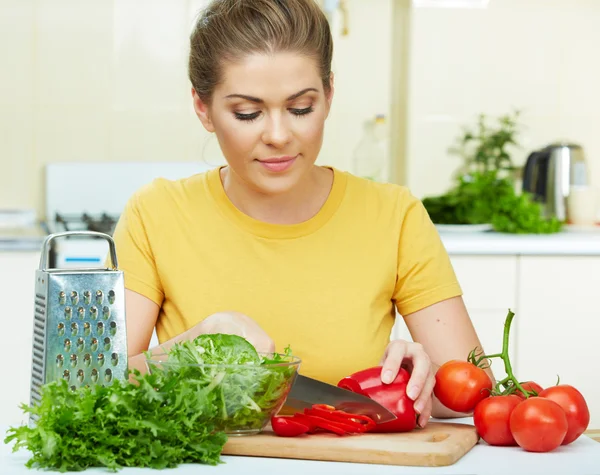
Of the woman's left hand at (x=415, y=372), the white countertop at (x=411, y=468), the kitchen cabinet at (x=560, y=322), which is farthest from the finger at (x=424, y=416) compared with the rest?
the kitchen cabinet at (x=560, y=322)

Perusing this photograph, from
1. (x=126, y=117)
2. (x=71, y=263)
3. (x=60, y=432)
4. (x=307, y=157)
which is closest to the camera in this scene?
(x=60, y=432)

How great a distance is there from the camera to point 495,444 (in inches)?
51.8

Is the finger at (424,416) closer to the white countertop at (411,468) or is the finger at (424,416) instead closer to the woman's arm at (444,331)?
the white countertop at (411,468)

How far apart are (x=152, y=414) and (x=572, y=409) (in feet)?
1.85

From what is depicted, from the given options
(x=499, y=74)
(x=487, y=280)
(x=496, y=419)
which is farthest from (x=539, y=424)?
(x=499, y=74)

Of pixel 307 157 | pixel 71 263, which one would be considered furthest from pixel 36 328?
pixel 71 263

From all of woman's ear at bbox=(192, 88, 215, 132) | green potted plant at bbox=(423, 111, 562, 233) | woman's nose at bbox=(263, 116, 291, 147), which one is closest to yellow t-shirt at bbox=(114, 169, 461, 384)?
woman's ear at bbox=(192, 88, 215, 132)

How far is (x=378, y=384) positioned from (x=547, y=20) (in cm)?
281

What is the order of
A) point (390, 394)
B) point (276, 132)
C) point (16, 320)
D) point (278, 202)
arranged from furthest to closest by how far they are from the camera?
point (16, 320)
point (278, 202)
point (276, 132)
point (390, 394)

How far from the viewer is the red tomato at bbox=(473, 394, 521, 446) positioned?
1292 mm

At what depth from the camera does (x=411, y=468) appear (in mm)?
1187

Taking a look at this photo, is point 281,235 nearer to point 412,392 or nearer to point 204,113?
point 204,113

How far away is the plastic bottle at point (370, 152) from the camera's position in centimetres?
386

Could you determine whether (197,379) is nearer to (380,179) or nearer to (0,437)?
(0,437)
